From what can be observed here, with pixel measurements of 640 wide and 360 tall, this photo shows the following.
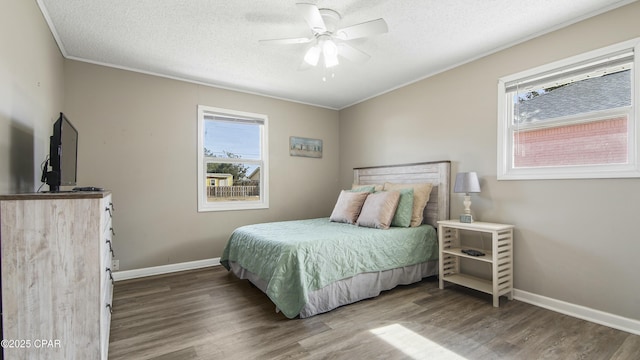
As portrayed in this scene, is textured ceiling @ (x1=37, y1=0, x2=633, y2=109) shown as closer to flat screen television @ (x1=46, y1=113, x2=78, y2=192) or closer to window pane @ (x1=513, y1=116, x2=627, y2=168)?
window pane @ (x1=513, y1=116, x2=627, y2=168)

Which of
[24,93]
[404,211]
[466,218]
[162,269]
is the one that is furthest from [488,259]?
[24,93]

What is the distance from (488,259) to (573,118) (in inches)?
56.2

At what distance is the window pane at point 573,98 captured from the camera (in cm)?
223

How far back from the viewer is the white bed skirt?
7.85 feet

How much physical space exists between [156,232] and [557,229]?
4.21 m

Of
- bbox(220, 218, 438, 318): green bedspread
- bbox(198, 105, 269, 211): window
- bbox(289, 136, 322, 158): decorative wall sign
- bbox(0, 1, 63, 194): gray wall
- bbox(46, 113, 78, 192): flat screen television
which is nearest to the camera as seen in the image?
bbox(0, 1, 63, 194): gray wall

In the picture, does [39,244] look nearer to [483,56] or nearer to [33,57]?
[33,57]

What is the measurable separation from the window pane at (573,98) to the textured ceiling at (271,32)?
20.5 inches

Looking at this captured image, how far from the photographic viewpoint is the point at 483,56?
118 inches

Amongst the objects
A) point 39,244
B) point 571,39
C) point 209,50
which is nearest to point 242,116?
point 209,50

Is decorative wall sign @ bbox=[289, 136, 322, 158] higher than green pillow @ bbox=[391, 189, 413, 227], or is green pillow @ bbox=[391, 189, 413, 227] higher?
decorative wall sign @ bbox=[289, 136, 322, 158]

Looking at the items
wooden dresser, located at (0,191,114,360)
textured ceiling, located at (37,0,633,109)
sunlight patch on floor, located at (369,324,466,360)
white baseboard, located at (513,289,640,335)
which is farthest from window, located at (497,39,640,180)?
wooden dresser, located at (0,191,114,360)

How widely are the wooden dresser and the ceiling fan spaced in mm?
1725

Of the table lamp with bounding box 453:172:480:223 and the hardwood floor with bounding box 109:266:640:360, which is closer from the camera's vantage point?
the hardwood floor with bounding box 109:266:640:360
